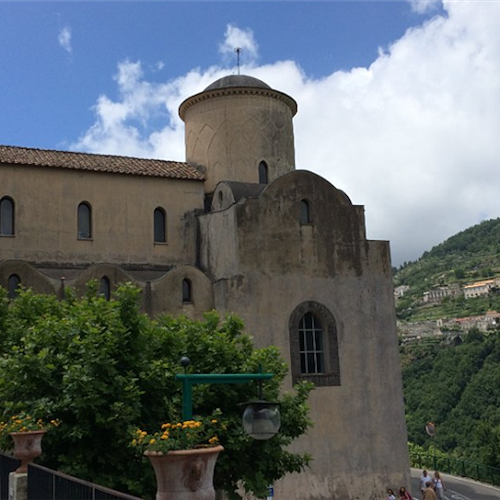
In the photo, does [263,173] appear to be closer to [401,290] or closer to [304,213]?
[304,213]

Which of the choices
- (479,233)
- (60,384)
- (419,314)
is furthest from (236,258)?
(479,233)

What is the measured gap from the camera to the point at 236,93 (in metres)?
25.1

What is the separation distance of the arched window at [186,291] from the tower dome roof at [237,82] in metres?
8.52

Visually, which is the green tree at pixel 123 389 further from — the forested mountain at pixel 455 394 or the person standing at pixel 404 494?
the forested mountain at pixel 455 394

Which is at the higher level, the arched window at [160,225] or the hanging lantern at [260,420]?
the arched window at [160,225]

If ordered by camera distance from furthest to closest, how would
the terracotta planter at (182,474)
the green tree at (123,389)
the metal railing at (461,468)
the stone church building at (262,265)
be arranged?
the metal railing at (461,468)
the stone church building at (262,265)
the green tree at (123,389)
the terracotta planter at (182,474)

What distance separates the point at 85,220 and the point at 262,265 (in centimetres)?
623

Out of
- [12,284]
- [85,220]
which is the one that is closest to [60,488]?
[12,284]

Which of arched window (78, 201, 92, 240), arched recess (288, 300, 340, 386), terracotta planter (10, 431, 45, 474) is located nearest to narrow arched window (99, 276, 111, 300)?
arched window (78, 201, 92, 240)

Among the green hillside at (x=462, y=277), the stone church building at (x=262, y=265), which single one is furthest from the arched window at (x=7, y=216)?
the green hillside at (x=462, y=277)

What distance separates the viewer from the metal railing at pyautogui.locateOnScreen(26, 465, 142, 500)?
664cm

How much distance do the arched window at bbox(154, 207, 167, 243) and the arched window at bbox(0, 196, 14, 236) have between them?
471 cm

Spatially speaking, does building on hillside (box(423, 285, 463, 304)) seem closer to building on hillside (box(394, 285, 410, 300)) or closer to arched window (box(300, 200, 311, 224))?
building on hillside (box(394, 285, 410, 300))

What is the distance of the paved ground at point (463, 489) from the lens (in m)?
24.5
